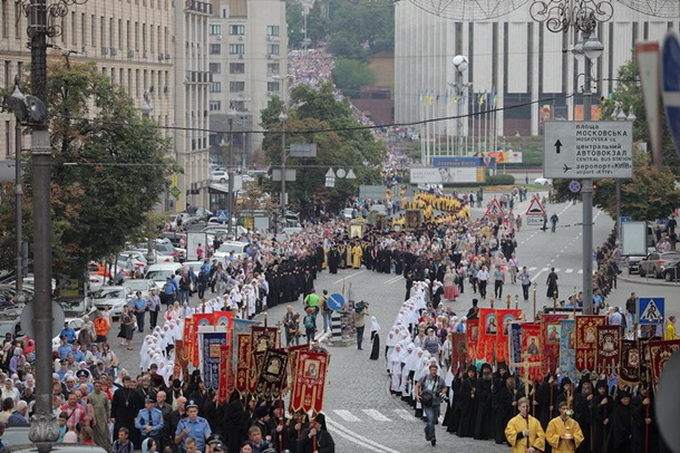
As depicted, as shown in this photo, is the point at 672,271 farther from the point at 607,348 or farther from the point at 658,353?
the point at 658,353

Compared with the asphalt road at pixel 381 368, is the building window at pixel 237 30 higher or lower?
higher

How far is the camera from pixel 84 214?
42656 mm

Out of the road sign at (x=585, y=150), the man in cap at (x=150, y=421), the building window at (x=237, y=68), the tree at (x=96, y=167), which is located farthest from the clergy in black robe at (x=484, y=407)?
the building window at (x=237, y=68)

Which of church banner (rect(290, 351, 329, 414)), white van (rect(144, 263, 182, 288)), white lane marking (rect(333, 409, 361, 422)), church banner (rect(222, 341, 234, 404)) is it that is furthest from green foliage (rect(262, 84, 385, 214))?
church banner (rect(290, 351, 329, 414))

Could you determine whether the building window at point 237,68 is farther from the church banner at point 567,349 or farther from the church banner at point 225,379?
the church banner at point 225,379

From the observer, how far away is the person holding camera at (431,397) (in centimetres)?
2394

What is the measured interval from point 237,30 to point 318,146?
5888cm

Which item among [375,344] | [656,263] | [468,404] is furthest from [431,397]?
[656,263]

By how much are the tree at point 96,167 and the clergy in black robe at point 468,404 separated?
59.4 feet

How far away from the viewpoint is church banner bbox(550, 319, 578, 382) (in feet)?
76.7

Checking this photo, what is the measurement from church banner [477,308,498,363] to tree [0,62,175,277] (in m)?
16.6

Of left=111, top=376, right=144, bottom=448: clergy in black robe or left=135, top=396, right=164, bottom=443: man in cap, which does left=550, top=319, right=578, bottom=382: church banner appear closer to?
left=111, top=376, right=144, bottom=448: clergy in black robe

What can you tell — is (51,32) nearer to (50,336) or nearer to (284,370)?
(50,336)

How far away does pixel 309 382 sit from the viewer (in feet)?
67.9
